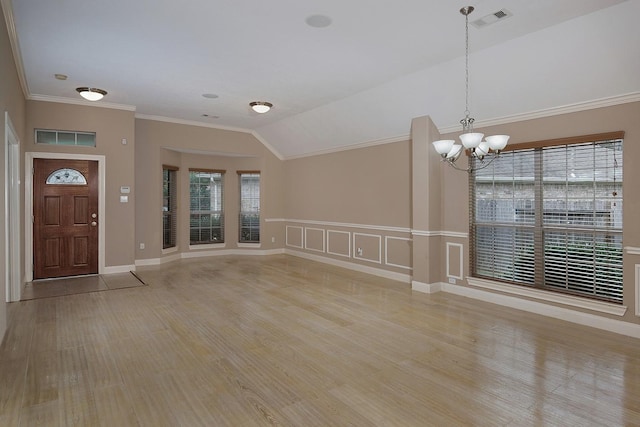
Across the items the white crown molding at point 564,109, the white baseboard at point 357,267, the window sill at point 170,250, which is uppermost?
the white crown molding at point 564,109

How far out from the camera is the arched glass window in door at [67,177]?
642 cm

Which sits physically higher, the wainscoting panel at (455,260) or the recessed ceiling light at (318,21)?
the recessed ceiling light at (318,21)

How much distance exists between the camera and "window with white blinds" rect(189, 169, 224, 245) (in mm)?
9062

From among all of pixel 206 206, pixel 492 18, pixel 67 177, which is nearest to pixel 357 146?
pixel 492 18

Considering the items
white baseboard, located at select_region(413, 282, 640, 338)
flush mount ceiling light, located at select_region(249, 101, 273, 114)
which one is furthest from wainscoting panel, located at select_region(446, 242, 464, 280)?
flush mount ceiling light, located at select_region(249, 101, 273, 114)

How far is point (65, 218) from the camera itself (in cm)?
649

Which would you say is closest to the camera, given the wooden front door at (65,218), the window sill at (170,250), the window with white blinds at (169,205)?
the wooden front door at (65,218)

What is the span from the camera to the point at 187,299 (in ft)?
17.2

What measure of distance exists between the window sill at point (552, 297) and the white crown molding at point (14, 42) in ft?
19.7

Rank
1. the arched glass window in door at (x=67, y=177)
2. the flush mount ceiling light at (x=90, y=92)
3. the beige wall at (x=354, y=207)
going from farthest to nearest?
the beige wall at (x=354, y=207) → the arched glass window in door at (x=67, y=177) → the flush mount ceiling light at (x=90, y=92)

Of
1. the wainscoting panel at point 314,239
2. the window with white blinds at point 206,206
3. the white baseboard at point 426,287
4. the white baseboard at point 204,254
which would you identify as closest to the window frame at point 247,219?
the white baseboard at point 204,254

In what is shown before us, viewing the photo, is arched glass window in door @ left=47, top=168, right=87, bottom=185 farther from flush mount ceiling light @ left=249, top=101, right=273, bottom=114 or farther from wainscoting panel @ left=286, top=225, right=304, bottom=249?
wainscoting panel @ left=286, top=225, right=304, bottom=249

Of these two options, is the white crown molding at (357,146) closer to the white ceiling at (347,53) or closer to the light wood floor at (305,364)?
the white ceiling at (347,53)

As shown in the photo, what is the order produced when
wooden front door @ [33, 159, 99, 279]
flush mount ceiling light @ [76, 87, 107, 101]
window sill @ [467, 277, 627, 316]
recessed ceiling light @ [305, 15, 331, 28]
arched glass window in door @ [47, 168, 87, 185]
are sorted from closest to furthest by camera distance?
recessed ceiling light @ [305, 15, 331, 28]
window sill @ [467, 277, 627, 316]
flush mount ceiling light @ [76, 87, 107, 101]
wooden front door @ [33, 159, 99, 279]
arched glass window in door @ [47, 168, 87, 185]
